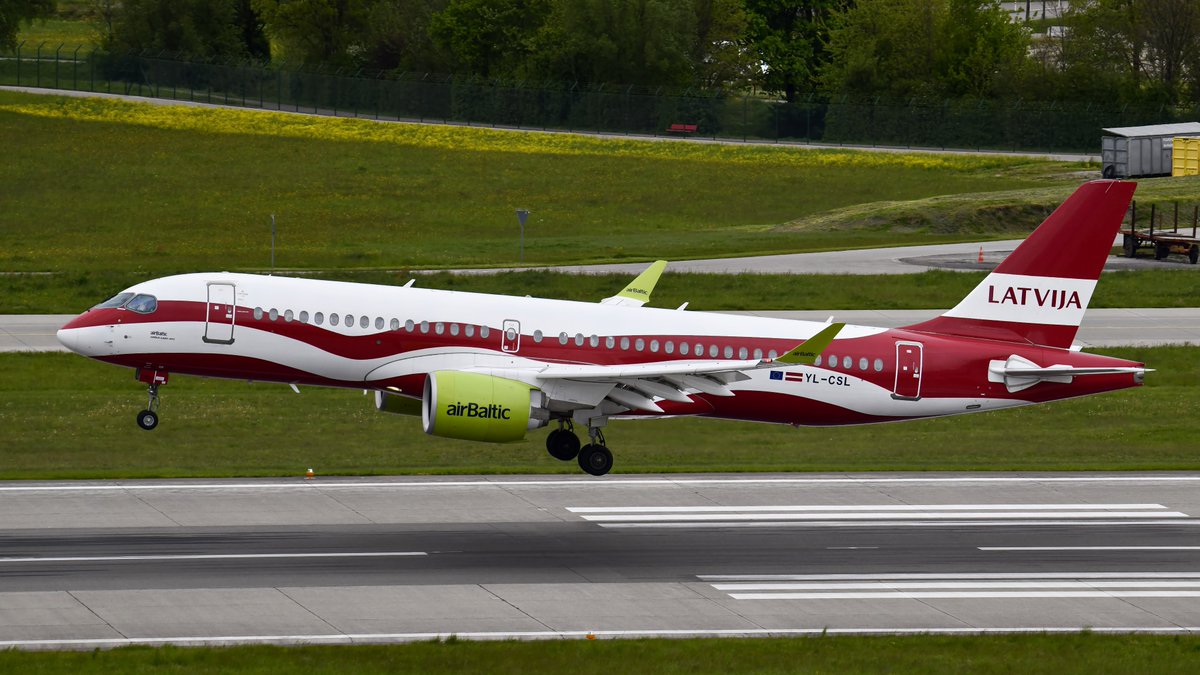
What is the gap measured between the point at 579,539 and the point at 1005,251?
189 ft

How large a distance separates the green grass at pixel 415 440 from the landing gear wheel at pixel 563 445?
3.13 metres

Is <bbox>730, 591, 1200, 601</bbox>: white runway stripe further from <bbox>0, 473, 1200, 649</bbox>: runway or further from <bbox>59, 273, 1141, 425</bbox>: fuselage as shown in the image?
<bbox>59, 273, 1141, 425</bbox>: fuselage

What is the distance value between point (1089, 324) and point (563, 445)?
1356 inches

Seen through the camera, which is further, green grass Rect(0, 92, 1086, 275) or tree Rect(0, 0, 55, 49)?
tree Rect(0, 0, 55, 49)

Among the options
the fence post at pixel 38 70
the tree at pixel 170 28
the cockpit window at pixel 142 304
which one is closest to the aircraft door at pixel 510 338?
the cockpit window at pixel 142 304

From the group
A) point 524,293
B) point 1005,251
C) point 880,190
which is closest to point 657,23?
point 880,190

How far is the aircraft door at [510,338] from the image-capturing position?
36.4 m

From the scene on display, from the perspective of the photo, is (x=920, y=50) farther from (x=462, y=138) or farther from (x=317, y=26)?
(x=317, y=26)

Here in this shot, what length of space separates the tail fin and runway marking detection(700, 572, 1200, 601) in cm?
846

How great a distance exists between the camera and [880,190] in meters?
120

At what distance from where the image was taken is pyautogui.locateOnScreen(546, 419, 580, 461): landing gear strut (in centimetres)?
3808

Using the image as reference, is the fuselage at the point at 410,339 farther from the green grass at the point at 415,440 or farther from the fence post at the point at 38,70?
the fence post at the point at 38,70

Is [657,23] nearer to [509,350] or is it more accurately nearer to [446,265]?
[446,265]

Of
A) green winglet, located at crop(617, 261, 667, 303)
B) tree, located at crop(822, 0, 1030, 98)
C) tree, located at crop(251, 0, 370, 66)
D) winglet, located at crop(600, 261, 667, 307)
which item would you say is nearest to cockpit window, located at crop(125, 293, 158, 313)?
winglet, located at crop(600, 261, 667, 307)
